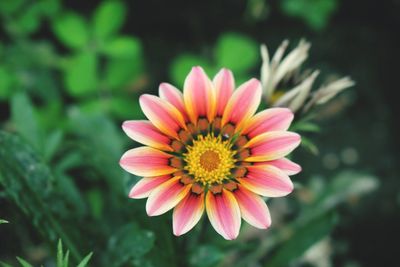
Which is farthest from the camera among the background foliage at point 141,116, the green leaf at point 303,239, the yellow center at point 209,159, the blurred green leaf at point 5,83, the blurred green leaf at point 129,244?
the blurred green leaf at point 5,83

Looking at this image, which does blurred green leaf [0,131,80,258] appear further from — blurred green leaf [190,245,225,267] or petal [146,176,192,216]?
petal [146,176,192,216]

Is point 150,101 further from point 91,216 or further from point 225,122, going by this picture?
point 91,216

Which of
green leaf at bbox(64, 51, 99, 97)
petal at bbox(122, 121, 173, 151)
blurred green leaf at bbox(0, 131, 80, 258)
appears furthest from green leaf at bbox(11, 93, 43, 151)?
petal at bbox(122, 121, 173, 151)

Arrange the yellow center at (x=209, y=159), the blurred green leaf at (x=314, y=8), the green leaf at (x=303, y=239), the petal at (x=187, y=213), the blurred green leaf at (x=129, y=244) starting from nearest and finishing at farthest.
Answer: the petal at (x=187, y=213) → the yellow center at (x=209, y=159) → the blurred green leaf at (x=129, y=244) → the green leaf at (x=303, y=239) → the blurred green leaf at (x=314, y=8)

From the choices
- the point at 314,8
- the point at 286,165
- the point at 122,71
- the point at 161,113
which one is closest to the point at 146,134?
the point at 161,113

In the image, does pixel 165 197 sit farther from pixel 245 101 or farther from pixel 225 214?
pixel 245 101

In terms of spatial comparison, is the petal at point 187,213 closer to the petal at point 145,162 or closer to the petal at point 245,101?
the petal at point 145,162

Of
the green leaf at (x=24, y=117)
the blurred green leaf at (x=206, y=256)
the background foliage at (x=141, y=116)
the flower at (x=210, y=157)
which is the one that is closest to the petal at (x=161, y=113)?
the flower at (x=210, y=157)
